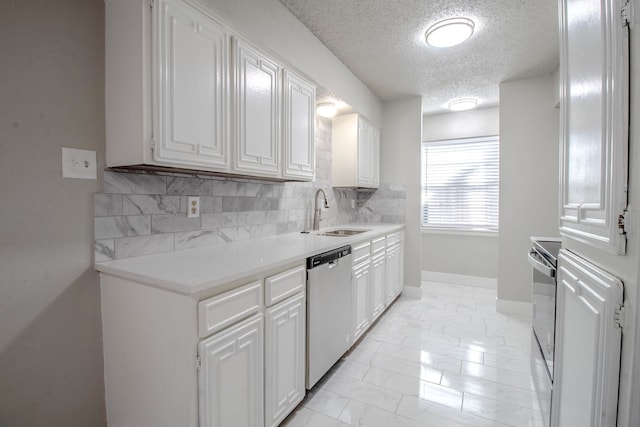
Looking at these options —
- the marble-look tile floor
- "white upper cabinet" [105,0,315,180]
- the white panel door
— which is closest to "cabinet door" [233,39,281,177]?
"white upper cabinet" [105,0,315,180]

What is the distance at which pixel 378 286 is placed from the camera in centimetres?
296

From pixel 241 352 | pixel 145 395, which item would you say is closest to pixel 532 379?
pixel 241 352

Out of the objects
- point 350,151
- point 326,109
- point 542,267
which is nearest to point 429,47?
point 326,109

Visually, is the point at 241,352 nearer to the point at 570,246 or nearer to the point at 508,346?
the point at 570,246

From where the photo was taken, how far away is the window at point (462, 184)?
430 centimetres

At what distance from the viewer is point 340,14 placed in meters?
2.18

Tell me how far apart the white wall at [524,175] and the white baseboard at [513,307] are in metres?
0.04

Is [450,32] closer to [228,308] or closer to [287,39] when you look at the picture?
[287,39]

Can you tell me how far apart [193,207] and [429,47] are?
95.7 inches

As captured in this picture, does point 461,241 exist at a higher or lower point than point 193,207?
lower

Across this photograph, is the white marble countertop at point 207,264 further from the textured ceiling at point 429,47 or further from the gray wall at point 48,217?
the textured ceiling at point 429,47

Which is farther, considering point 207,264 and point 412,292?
point 412,292

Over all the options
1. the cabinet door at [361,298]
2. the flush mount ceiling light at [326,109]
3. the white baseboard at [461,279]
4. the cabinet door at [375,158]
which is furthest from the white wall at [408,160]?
the cabinet door at [361,298]

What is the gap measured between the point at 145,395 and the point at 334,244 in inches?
51.5
